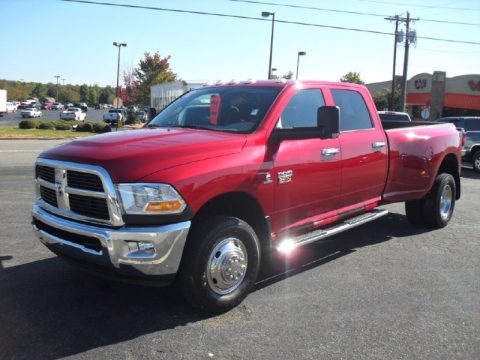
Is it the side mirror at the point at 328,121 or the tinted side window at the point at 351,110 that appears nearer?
the side mirror at the point at 328,121

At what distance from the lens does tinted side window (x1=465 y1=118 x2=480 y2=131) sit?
16.5 m

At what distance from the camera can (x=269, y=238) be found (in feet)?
14.8

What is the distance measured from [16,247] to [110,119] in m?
47.3

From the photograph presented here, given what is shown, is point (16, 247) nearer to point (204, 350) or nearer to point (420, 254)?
point (204, 350)

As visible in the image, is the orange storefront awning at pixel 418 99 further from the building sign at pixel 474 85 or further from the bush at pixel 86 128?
the bush at pixel 86 128

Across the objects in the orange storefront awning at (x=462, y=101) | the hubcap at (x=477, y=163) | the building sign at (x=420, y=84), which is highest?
the building sign at (x=420, y=84)

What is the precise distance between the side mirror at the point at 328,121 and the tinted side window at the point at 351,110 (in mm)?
942

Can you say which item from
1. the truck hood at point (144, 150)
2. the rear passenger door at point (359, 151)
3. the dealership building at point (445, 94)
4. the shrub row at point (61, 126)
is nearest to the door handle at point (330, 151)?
the rear passenger door at point (359, 151)

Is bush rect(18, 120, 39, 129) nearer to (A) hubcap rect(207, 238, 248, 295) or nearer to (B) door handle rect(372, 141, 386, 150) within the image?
(B) door handle rect(372, 141, 386, 150)

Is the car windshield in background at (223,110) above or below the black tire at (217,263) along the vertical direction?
above

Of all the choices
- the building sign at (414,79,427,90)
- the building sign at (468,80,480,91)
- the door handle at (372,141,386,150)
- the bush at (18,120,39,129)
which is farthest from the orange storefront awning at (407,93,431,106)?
the door handle at (372,141,386,150)

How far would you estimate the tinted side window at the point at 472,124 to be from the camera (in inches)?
648

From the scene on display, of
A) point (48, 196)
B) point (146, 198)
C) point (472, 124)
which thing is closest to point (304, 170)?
point (146, 198)

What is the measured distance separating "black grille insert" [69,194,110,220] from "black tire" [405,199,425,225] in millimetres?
5037
